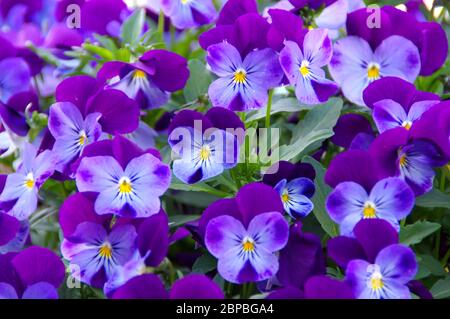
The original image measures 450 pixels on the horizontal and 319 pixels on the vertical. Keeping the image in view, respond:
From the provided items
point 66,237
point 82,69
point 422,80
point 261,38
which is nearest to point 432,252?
point 422,80

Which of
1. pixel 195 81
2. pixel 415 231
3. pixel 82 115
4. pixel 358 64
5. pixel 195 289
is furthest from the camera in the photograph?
pixel 195 81

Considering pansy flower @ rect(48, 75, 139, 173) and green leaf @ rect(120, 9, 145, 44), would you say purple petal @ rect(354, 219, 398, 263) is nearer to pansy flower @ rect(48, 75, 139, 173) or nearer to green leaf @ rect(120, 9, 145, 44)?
pansy flower @ rect(48, 75, 139, 173)

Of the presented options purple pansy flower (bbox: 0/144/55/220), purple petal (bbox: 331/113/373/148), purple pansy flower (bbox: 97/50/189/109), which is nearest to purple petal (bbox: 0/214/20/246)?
purple pansy flower (bbox: 0/144/55/220)

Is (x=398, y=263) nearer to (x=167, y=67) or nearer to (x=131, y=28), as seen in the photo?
(x=167, y=67)

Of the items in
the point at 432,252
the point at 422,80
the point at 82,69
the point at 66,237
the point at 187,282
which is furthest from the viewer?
the point at 82,69

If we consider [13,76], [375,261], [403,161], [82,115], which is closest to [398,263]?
[375,261]

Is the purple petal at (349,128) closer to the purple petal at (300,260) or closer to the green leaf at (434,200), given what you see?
the green leaf at (434,200)
